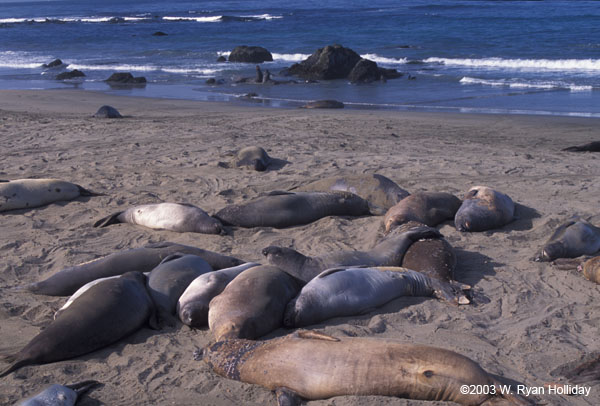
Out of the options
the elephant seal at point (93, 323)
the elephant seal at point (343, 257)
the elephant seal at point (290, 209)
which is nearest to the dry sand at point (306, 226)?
the elephant seal at point (93, 323)

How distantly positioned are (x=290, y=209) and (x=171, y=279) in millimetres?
2236

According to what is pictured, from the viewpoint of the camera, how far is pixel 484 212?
6.51 meters

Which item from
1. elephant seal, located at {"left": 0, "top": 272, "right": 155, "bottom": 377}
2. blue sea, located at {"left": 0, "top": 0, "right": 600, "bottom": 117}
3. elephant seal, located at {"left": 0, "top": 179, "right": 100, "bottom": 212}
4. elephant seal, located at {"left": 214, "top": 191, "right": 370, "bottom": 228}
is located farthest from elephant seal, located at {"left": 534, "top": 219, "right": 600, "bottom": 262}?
blue sea, located at {"left": 0, "top": 0, "right": 600, "bottom": 117}

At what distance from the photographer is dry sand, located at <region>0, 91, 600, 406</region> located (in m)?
3.94

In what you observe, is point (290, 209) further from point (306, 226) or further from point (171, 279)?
point (171, 279)

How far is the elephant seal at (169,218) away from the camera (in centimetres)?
652

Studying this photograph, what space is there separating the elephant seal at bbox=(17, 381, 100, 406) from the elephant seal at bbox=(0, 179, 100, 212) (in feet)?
14.3

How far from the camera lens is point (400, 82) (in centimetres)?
2039

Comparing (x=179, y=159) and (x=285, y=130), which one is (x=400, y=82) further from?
(x=179, y=159)

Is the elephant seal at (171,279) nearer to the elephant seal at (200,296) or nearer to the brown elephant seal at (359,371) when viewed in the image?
the elephant seal at (200,296)

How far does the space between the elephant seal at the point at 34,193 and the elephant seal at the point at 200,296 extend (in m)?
3.57

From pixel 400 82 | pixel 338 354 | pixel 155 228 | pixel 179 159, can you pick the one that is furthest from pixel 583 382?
pixel 400 82

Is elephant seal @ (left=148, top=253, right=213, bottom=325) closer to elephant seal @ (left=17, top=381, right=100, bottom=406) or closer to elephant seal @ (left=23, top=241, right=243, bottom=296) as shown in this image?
elephant seal @ (left=23, top=241, right=243, bottom=296)

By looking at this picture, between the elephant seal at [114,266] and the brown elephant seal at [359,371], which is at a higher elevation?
the brown elephant seal at [359,371]
